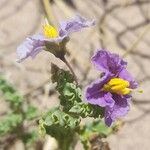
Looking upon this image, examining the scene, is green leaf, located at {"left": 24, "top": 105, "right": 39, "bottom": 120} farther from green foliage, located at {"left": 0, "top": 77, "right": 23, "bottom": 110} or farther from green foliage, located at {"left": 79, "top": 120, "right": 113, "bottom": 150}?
green foliage, located at {"left": 79, "top": 120, "right": 113, "bottom": 150}

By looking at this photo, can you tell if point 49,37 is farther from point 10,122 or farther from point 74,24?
point 10,122

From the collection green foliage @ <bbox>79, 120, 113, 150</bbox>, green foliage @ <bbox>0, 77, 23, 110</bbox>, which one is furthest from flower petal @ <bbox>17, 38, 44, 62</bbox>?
green foliage @ <bbox>0, 77, 23, 110</bbox>

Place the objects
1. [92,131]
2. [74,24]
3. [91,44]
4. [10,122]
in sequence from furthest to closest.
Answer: [91,44]
[10,122]
[92,131]
[74,24]

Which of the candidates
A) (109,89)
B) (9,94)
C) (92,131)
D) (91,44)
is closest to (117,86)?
(109,89)

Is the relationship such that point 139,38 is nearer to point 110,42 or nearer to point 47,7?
point 110,42

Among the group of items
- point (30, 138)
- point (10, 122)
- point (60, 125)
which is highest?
point (60, 125)
